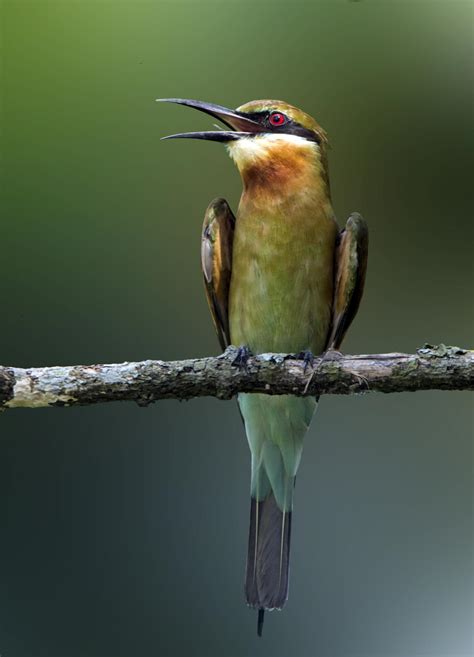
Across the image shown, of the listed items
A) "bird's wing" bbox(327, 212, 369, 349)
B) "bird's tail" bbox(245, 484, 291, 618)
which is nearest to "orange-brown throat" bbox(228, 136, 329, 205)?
"bird's wing" bbox(327, 212, 369, 349)

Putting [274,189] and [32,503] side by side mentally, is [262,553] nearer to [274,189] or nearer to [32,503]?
Result: [32,503]

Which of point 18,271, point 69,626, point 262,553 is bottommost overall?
point 69,626

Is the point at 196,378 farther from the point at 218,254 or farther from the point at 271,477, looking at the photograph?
the point at 271,477

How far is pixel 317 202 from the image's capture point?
2.05 metres

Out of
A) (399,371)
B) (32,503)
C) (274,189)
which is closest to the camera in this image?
(399,371)

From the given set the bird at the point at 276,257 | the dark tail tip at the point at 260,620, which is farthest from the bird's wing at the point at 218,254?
the dark tail tip at the point at 260,620

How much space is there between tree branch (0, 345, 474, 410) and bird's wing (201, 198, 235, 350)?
524 millimetres

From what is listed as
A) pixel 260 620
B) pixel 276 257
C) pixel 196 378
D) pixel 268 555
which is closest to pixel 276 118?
pixel 276 257

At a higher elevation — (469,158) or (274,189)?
(469,158)

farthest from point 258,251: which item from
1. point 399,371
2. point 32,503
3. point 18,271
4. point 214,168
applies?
point 32,503

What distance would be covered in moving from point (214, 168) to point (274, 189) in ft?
0.94

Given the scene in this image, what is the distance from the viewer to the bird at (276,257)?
2.00 meters

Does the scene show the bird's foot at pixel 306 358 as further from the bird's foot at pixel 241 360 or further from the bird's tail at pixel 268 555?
the bird's tail at pixel 268 555

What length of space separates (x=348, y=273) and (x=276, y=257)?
20cm
